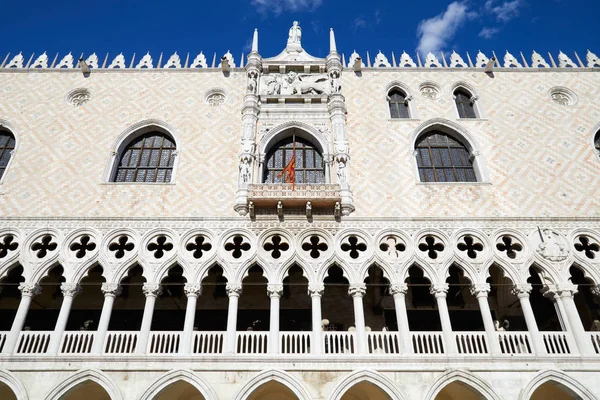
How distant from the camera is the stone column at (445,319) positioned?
403 inches

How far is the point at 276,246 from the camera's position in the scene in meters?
11.8

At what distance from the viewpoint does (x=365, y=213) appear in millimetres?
12047

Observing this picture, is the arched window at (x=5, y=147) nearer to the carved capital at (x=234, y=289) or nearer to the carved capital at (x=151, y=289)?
the carved capital at (x=151, y=289)

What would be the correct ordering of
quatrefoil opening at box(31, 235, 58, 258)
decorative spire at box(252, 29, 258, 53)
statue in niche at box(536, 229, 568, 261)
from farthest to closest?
decorative spire at box(252, 29, 258, 53), quatrefoil opening at box(31, 235, 58, 258), statue in niche at box(536, 229, 568, 261)

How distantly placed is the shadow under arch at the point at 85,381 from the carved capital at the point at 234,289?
303cm

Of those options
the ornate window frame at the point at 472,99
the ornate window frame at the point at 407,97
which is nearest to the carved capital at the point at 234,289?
the ornate window frame at the point at 407,97

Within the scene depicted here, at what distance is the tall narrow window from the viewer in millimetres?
Result: 14258

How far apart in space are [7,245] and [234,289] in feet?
19.4

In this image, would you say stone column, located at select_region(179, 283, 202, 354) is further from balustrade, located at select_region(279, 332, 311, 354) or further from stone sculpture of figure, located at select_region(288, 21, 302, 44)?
stone sculpture of figure, located at select_region(288, 21, 302, 44)

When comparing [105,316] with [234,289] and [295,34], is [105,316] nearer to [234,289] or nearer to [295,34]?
[234,289]

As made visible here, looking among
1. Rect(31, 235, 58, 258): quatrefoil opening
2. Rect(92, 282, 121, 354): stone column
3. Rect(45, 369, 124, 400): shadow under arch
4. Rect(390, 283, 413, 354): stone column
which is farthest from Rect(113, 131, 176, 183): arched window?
Rect(390, 283, 413, 354): stone column

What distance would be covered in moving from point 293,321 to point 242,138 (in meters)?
5.23

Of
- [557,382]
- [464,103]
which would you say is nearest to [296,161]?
[464,103]

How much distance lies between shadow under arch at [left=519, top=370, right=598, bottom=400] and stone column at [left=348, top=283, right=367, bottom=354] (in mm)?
3335
